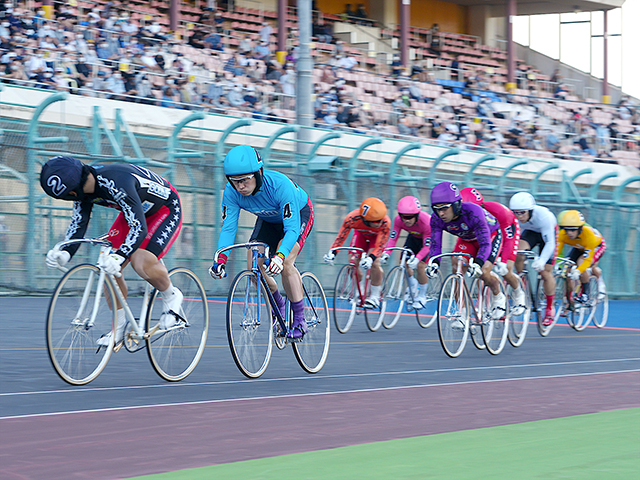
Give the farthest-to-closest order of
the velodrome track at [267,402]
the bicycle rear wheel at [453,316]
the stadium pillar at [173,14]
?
the stadium pillar at [173,14], the bicycle rear wheel at [453,316], the velodrome track at [267,402]

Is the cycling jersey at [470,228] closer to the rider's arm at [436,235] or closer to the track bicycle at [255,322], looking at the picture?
the rider's arm at [436,235]

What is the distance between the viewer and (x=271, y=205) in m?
6.63

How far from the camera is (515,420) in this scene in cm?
536

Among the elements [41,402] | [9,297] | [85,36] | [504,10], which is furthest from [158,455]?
[504,10]

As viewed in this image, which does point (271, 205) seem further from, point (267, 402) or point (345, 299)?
point (345, 299)

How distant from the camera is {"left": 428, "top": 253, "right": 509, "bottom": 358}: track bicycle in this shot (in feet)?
28.1

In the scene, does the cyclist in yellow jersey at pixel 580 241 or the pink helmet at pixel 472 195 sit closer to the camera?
the pink helmet at pixel 472 195

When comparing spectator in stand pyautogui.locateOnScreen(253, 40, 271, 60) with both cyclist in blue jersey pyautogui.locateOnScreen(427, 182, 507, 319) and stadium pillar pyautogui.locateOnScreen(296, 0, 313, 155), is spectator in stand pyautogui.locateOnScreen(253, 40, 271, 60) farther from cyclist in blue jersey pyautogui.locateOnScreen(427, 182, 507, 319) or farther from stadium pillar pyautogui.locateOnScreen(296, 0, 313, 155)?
cyclist in blue jersey pyautogui.locateOnScreen(427, 182, 507, 319)

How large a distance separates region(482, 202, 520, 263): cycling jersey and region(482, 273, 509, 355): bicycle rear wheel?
447 millimetres

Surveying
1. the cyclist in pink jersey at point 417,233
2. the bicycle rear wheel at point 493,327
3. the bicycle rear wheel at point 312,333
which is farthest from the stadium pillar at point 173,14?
the bicycle rear wheel at point 312,333

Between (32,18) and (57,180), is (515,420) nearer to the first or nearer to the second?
(57,180)

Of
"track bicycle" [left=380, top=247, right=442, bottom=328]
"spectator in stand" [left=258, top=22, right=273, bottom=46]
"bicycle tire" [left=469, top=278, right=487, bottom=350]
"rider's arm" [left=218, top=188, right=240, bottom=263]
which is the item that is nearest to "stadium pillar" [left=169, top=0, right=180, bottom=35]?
"spectator in stand" [left=258, top=22, right=273, bottom=46]

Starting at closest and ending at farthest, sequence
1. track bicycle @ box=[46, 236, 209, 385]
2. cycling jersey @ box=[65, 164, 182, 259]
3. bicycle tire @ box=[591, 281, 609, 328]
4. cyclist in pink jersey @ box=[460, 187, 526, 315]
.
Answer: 1. track bicycle @ box=[46, 236, 209, 385]
2. cycling jersey @ box=[65, 164, 182, 259]
3. cyclist in pink jersey @ box=[460, 187, 526, 315]
4. bicycle tire @ box=[591, 281, 609, 328]

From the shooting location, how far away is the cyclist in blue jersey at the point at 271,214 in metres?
6.34
